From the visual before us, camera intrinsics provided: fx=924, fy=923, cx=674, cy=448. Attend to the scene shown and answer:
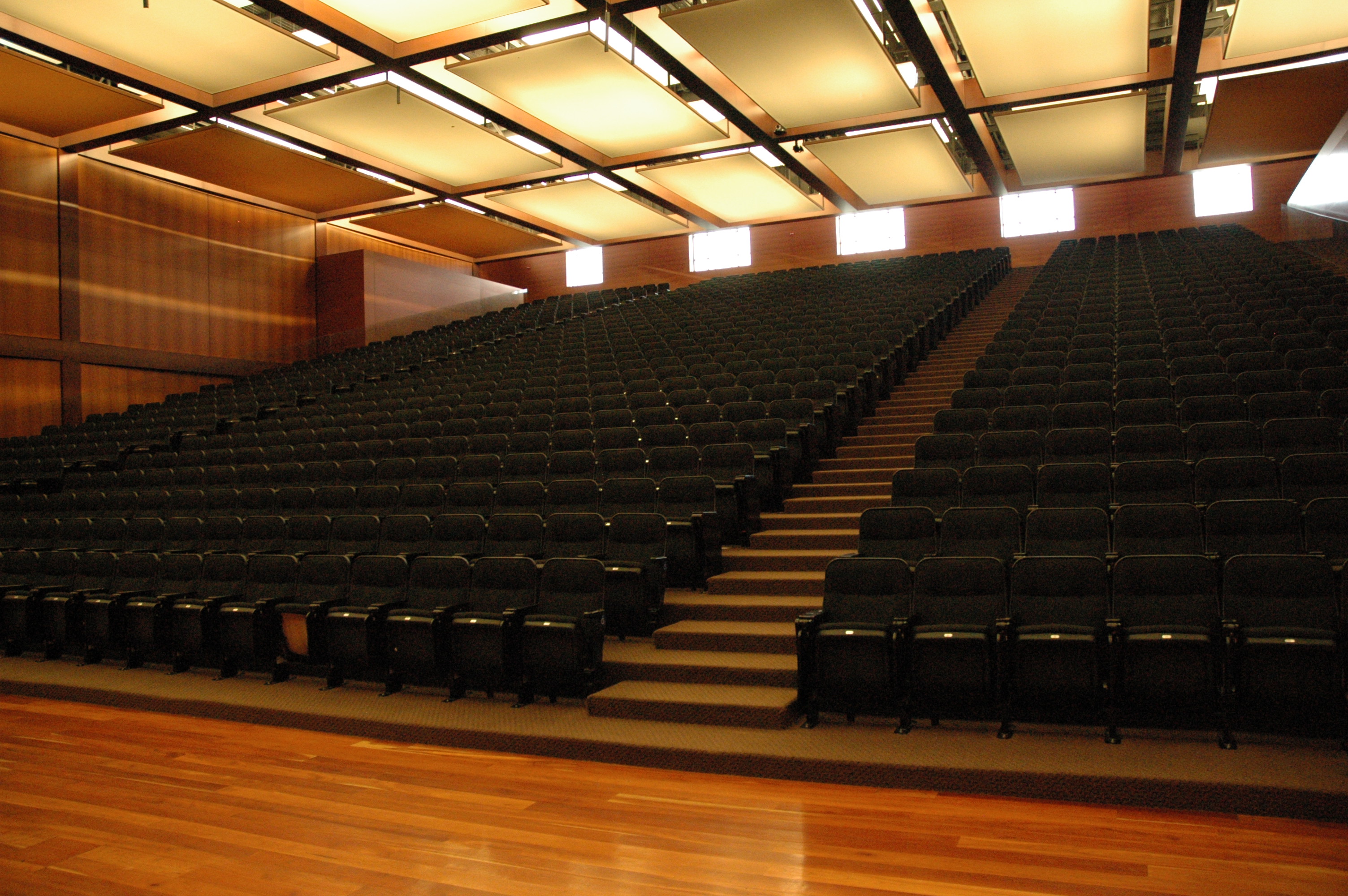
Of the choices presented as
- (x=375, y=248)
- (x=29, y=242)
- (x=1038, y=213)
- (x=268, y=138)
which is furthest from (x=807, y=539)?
(x=375, y=248)

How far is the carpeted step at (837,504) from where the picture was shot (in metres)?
4.05

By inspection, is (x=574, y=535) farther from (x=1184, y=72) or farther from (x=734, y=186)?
(x=734, y=186)

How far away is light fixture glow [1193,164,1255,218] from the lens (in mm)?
Answer: 10680

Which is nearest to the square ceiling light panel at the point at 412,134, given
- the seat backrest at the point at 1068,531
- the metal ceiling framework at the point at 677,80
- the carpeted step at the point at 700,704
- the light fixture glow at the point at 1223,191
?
the metal ceiling framework at the point at 677,80

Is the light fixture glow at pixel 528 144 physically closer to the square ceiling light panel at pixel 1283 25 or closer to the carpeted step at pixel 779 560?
the square ceiling light panel at pixel 1283 25

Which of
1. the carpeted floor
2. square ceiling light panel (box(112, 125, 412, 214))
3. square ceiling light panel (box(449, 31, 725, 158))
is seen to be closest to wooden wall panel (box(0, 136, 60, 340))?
square ceiling light panel (box(112, 125, 412, 214))

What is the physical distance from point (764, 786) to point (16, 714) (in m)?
2.83

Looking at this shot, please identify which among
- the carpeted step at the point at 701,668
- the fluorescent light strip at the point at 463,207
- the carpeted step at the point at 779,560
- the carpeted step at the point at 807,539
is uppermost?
the fluorescent light strip at the point at 463,207

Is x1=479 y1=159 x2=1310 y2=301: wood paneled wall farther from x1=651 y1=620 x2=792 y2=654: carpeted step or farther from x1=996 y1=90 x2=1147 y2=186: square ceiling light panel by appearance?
x1=651 y1=620 x2=792 y2=654: carpeted step

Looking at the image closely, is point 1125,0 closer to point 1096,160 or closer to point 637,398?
point 1096,160

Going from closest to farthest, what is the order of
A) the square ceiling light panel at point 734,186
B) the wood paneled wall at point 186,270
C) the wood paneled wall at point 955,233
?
the wood paneled wall at point 186,270 < the square ceiling light panel at point 734,186 < the wood paneled wall at point 955,233

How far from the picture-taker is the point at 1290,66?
25.8ft

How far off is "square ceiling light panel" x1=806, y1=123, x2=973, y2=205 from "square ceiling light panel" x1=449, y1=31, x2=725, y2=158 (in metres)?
1.51

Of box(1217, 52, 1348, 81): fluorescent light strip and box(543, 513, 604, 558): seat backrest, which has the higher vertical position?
box(1217, 52, 1348, 81): fluorescent light strip
